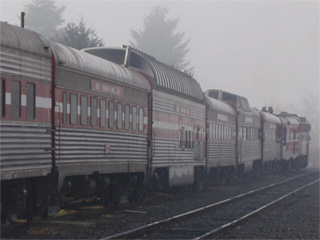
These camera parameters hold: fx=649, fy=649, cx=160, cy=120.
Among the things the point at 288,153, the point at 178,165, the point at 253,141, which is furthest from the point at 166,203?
the point at 288,153

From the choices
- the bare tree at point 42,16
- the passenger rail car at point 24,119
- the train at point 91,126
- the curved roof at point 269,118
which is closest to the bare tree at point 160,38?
the bare tree at point 42,16

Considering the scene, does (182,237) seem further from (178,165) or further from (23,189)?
(178,165)

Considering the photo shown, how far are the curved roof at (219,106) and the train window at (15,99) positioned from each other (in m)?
15.5

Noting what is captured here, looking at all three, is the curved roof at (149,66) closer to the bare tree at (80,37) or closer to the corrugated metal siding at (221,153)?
the corrugated metal siding at (221,153)

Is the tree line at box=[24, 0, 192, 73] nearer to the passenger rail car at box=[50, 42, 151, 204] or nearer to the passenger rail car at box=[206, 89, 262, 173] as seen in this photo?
the passenger rail car at box=[206, 89, 262, 173]

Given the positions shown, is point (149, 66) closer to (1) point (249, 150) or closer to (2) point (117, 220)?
(2) point (117, 220)

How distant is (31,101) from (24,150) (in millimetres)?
954

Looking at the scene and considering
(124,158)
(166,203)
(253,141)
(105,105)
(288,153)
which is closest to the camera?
(105,105)

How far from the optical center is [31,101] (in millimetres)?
11898

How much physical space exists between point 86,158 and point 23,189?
264cm

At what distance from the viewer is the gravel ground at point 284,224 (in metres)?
12.8

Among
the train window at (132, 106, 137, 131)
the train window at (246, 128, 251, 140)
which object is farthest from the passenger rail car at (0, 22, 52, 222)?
the train window at (246, 128, 251, 140)

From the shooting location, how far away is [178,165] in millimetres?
21453

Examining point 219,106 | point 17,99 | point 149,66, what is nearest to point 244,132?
point 219,106
